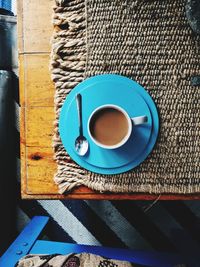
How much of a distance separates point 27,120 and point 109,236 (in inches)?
52.9

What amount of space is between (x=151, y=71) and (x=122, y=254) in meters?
0.86

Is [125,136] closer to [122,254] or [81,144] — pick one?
[81,144]

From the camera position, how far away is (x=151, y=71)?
1.02m

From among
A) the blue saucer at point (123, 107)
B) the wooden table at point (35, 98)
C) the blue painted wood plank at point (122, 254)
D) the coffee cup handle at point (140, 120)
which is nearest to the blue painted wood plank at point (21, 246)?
the blue painted wood plank at point (122, 254)

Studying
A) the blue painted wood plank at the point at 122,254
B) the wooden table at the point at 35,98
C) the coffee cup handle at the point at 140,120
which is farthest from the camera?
the blue painted wood plank at the point at 122,254

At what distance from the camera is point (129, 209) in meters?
2.17

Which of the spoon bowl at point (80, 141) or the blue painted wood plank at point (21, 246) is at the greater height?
the spoon bowl at point (80, 141)

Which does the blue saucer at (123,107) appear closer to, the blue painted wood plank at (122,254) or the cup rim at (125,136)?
the cup rim at (125,136)

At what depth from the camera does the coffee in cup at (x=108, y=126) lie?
0.96 m

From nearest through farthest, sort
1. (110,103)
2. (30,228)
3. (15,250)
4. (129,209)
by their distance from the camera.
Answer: (110,103), (15,250), (30,228), (129,209)

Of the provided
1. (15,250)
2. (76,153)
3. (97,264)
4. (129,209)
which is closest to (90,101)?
(76,153)

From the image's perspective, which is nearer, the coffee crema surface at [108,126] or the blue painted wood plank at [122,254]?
the coffee crema surface at [108,126]

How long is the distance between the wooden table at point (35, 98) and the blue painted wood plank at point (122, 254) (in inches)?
21.8

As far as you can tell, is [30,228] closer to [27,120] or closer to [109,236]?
[109,236]
